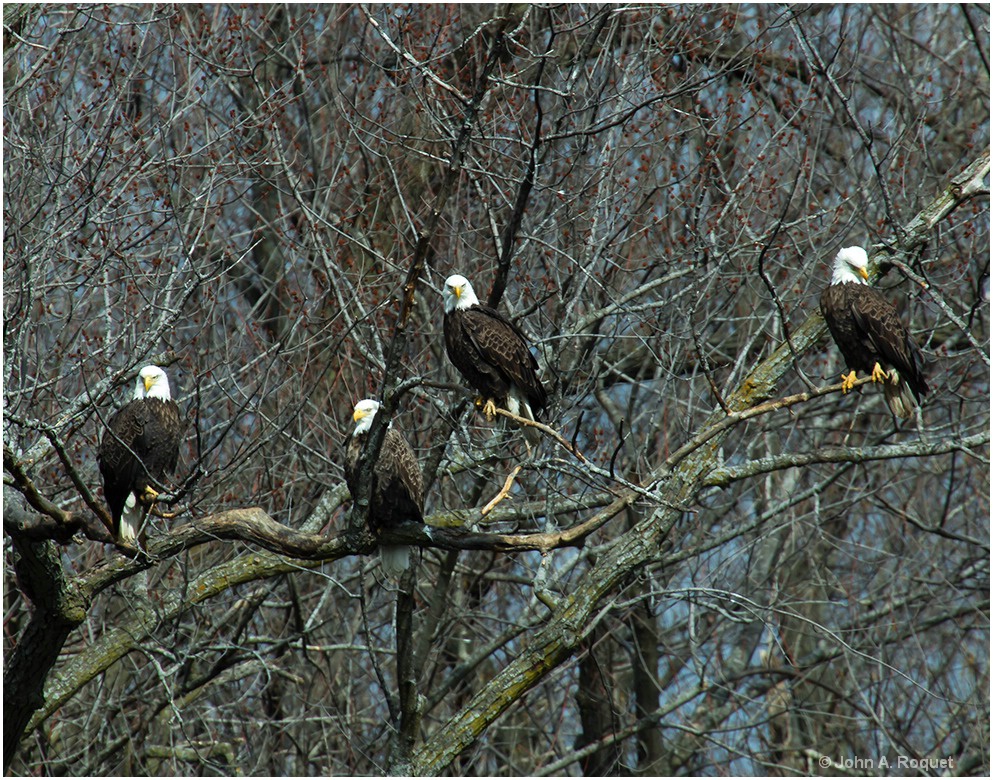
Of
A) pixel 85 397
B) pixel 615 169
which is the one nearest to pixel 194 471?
pixel 85 397

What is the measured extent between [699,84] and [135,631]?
144 inches

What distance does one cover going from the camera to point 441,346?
741cm

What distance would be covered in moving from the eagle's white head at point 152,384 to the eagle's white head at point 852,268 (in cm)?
339

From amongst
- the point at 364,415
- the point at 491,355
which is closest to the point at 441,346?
the point at 364,415

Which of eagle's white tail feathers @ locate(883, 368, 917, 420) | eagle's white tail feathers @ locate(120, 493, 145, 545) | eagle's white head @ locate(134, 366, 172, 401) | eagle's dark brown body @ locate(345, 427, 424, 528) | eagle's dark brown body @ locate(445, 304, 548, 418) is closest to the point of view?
eagle's dark brown body @ locate(345, 427, 424, 528)

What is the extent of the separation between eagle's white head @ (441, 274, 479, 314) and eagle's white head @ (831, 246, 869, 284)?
1903 mm

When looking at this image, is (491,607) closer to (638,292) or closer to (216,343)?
(216,343)

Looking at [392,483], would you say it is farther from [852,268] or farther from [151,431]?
[852,268]

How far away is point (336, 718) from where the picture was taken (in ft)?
25.2

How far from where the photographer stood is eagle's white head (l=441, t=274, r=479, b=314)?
589 cm

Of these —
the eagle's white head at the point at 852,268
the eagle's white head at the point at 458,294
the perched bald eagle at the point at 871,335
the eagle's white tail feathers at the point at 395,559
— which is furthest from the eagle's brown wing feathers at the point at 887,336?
the eagle's white tail feathers at the point at 395,559

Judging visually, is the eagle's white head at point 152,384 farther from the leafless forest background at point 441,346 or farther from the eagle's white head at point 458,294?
the eagle's white head at point 458,294

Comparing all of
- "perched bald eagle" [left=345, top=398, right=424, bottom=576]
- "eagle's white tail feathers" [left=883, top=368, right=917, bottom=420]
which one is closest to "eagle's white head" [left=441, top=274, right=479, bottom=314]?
"perched bald eagle" [left=345, top=398, right=424, bottom=576]

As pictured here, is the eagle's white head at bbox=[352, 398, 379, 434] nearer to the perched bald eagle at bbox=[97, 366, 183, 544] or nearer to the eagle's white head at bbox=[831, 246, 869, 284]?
the perched bald eagle at bbox=[97, 366, 183, 544]
